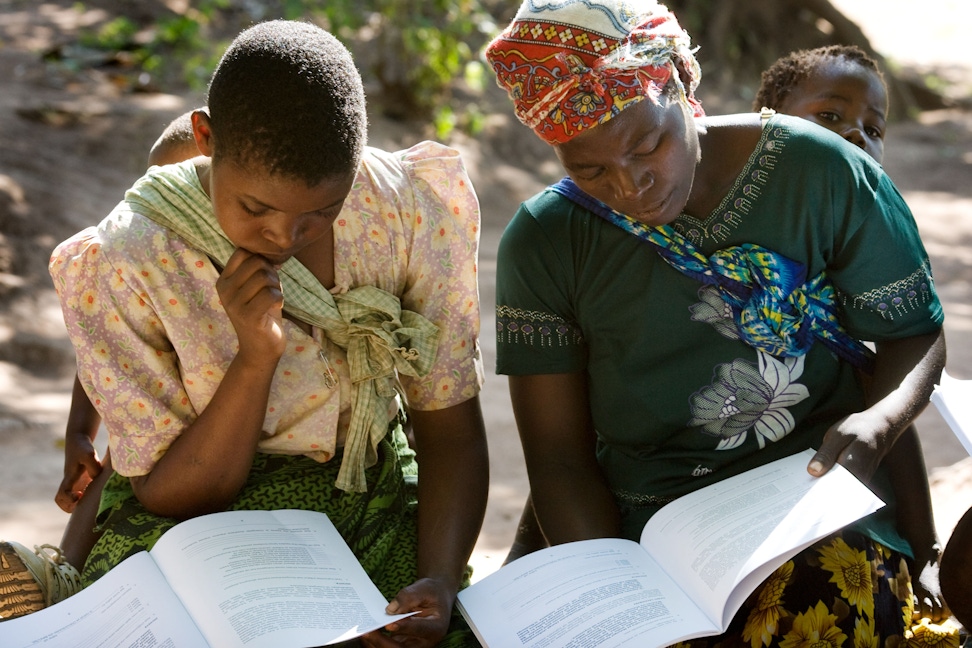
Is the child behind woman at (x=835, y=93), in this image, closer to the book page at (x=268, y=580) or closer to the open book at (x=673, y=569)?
the open book at (x=673, y=569)

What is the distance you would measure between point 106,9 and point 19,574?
850 centimetres

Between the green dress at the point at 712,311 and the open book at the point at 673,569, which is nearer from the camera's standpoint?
the open book at the point at 673,569

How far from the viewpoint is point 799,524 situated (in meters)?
1.74

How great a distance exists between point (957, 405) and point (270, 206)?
49.7 inches

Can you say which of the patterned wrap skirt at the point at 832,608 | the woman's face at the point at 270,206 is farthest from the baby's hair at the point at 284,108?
the patterned wrap skirt at the point at 832,608

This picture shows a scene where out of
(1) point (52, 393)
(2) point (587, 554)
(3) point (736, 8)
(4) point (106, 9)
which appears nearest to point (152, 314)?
(2) point (587, 554)

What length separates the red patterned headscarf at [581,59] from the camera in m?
1.95

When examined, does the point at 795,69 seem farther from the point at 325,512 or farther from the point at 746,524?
the point at 325,512

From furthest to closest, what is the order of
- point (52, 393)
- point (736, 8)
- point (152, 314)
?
point (736, 8) < point (52, 393) < point (152, 314)

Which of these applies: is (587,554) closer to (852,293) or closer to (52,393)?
(852,293)

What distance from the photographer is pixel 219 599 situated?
1718 millimetres

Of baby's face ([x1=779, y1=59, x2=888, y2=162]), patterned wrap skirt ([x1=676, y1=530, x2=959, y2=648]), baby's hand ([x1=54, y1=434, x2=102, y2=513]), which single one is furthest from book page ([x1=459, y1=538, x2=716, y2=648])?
baby's face ([x1=779, y1=59, x2=888, y2=162])

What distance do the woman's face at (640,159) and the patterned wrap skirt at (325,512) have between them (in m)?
0.76

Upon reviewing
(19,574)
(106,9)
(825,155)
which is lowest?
(106,9)
